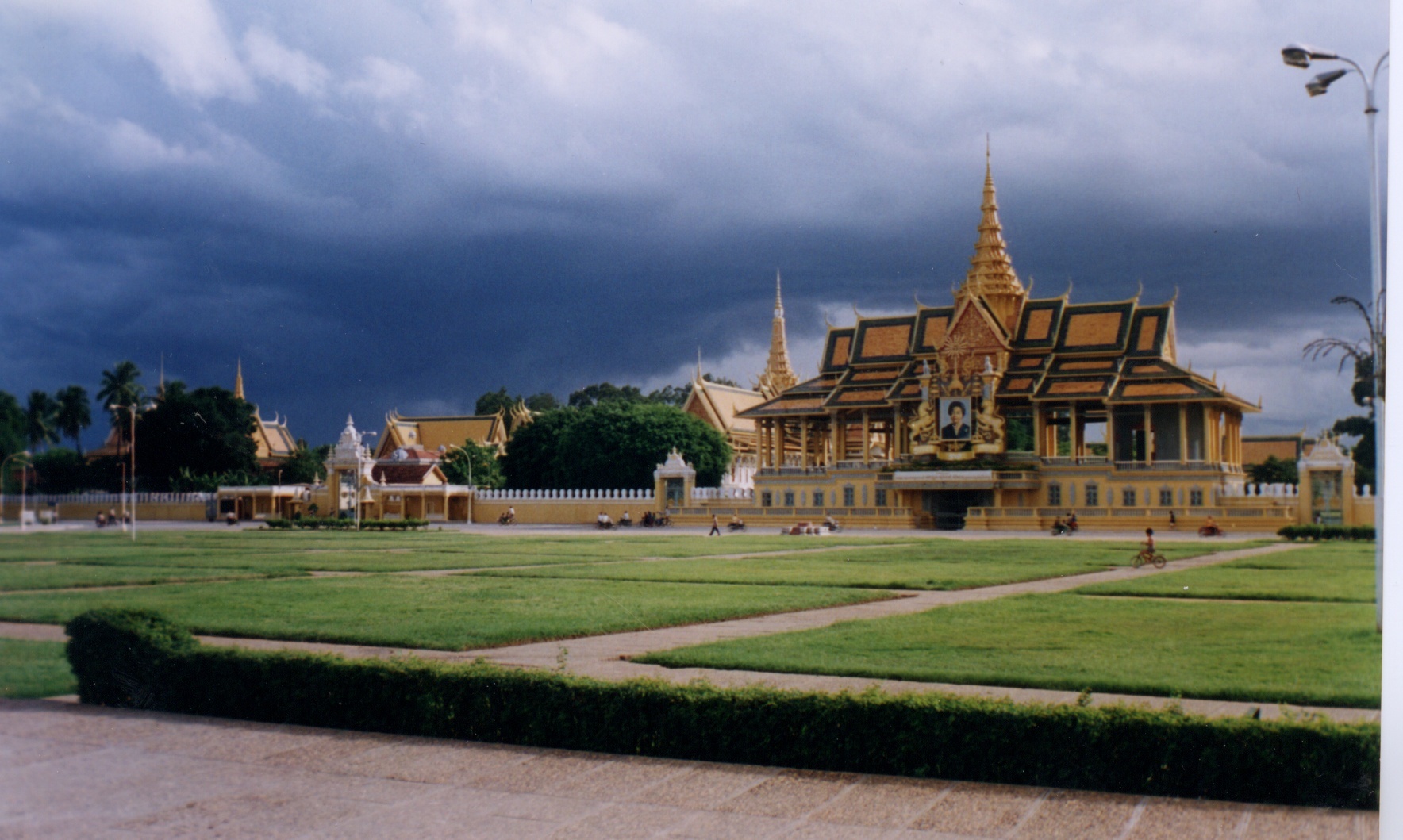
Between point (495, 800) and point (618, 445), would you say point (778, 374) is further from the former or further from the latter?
point (495, 800)

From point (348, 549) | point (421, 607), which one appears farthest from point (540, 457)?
point (421, 607)

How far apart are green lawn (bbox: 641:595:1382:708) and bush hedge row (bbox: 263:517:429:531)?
6.69m

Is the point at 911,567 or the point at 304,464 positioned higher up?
the point at 304,464

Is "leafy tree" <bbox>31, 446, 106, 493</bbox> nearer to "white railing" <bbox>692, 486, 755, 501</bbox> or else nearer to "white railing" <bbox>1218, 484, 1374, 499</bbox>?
"white railing" <bbox>1218, 484, 1374, 499</bbox>

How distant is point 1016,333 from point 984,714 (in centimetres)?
2105

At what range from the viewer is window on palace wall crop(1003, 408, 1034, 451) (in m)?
25.6

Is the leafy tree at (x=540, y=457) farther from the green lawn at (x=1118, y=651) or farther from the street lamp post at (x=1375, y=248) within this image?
the street lamp post at (x=1375, y=248)

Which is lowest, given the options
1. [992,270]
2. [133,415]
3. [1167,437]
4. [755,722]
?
[755,722]

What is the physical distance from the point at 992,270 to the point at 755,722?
47.9 feet

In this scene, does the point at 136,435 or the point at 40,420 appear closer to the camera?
the point at 40,420

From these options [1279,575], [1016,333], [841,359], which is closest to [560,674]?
[1279,575]

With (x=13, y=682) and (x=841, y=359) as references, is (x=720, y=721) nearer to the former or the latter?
(x=13, y=682)

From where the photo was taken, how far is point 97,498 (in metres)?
11.4

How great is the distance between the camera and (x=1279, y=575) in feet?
37.7
